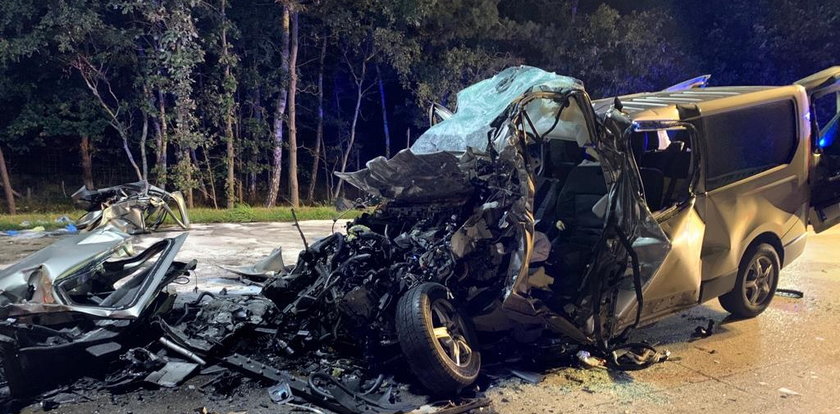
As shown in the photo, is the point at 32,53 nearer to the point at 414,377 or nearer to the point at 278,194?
the point at 278,194

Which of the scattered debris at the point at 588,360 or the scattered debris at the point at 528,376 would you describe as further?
the scattered debris at the point at 588,360

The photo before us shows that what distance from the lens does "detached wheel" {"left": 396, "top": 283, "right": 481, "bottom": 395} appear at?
390 cm

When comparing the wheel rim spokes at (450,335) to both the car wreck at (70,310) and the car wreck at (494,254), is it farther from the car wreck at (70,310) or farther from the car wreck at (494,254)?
the car wreck at (70,310)

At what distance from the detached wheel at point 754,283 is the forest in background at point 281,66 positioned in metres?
12.9

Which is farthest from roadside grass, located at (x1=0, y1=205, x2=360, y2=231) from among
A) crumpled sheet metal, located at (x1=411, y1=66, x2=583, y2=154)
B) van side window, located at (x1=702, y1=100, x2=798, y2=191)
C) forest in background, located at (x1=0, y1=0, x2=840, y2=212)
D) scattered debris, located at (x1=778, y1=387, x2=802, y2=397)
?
scattered debris, located at (x1=778, y1=387, x2=802, y2=397)

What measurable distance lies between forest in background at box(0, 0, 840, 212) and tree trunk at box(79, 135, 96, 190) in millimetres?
42

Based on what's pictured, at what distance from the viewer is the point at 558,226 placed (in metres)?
4.91

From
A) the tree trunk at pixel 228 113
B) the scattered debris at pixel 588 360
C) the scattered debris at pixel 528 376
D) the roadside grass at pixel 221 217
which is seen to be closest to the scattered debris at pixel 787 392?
the scattered debris at pixel 588 360

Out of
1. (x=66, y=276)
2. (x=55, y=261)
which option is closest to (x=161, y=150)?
(x=55, y=261)

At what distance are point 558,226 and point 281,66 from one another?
49.8ft

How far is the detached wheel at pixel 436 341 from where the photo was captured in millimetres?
3902

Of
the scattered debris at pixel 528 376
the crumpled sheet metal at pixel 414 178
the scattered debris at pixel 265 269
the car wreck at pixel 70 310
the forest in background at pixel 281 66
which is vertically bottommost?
the scattered debris at pixel 528 376

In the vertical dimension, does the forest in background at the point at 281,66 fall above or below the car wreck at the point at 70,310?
above

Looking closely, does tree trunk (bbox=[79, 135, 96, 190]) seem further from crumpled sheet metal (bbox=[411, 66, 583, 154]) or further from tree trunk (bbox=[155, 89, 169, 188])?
crumpled sheet metal (bbox=[411, 66, 583, 154])
